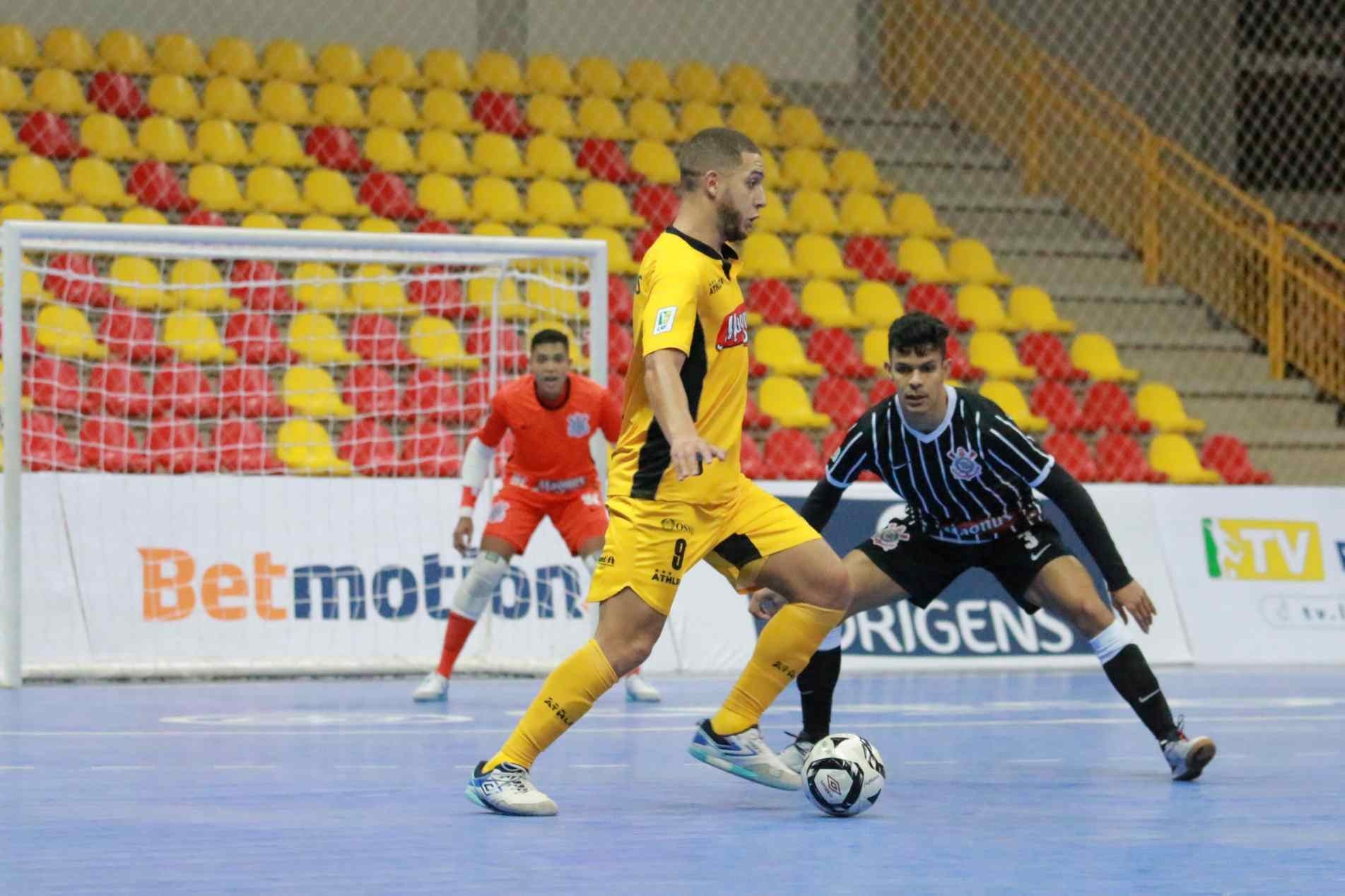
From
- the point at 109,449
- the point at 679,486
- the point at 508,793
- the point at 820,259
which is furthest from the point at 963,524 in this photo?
the point at 820,259

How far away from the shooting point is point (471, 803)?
607 centimetres

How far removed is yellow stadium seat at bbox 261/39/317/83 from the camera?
686 inches

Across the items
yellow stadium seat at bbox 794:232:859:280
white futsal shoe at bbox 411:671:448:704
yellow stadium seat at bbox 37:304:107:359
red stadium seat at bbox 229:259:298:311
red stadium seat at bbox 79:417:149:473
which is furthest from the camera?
yellow stadium seat at bbox 794:232:859:280

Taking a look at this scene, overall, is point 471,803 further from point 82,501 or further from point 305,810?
point 82,501

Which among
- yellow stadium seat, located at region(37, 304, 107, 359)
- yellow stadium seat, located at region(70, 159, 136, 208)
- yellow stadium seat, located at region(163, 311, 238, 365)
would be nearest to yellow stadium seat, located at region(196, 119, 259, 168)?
yellow stadium seat, located at region(70, 159, 136, 208)

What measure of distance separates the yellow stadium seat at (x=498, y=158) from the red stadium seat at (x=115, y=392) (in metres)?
4.57

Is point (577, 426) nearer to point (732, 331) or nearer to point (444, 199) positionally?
point (732, 331)

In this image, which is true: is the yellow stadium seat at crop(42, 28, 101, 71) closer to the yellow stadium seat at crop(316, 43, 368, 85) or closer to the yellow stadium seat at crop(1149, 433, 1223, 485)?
the yellow stadium seat at crop(316, 43, 368, 85)

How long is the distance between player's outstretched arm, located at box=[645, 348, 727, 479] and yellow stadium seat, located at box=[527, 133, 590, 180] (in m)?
12.0

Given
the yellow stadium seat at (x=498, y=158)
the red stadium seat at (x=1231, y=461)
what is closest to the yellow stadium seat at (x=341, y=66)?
the yellow stadium seat at (x=498, y=158)

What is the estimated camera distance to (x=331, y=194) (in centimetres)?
1622

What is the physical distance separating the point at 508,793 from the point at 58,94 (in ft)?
39.8

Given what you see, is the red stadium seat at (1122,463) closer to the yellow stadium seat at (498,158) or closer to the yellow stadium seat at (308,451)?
the yellow stadium seat at (498,158)

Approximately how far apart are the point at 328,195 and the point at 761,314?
383cm
